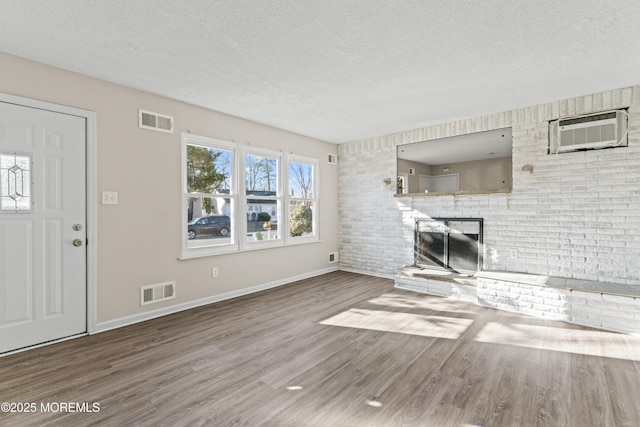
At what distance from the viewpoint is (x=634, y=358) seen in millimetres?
2551

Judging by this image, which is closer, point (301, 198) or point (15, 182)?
point (15, 182)

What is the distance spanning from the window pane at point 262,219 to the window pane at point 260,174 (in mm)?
162

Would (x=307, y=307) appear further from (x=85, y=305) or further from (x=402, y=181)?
(x=402, y=181)

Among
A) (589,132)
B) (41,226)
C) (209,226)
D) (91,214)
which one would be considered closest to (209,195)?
(209,226)

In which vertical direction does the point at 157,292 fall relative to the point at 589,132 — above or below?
below

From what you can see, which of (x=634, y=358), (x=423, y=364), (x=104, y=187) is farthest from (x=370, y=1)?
(x=634, y=358)

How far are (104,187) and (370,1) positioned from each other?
3.08m

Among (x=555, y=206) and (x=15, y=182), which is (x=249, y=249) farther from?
(x=555, y=206)

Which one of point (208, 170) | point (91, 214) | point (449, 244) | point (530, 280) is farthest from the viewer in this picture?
point (449, 244)

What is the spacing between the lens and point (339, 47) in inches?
101

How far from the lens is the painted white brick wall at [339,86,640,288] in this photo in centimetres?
346

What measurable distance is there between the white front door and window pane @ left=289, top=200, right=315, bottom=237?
3003mm

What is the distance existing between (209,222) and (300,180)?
1963 millimetres

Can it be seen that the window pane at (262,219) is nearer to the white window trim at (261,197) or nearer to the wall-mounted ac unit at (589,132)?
the white window trim at (261,197)
